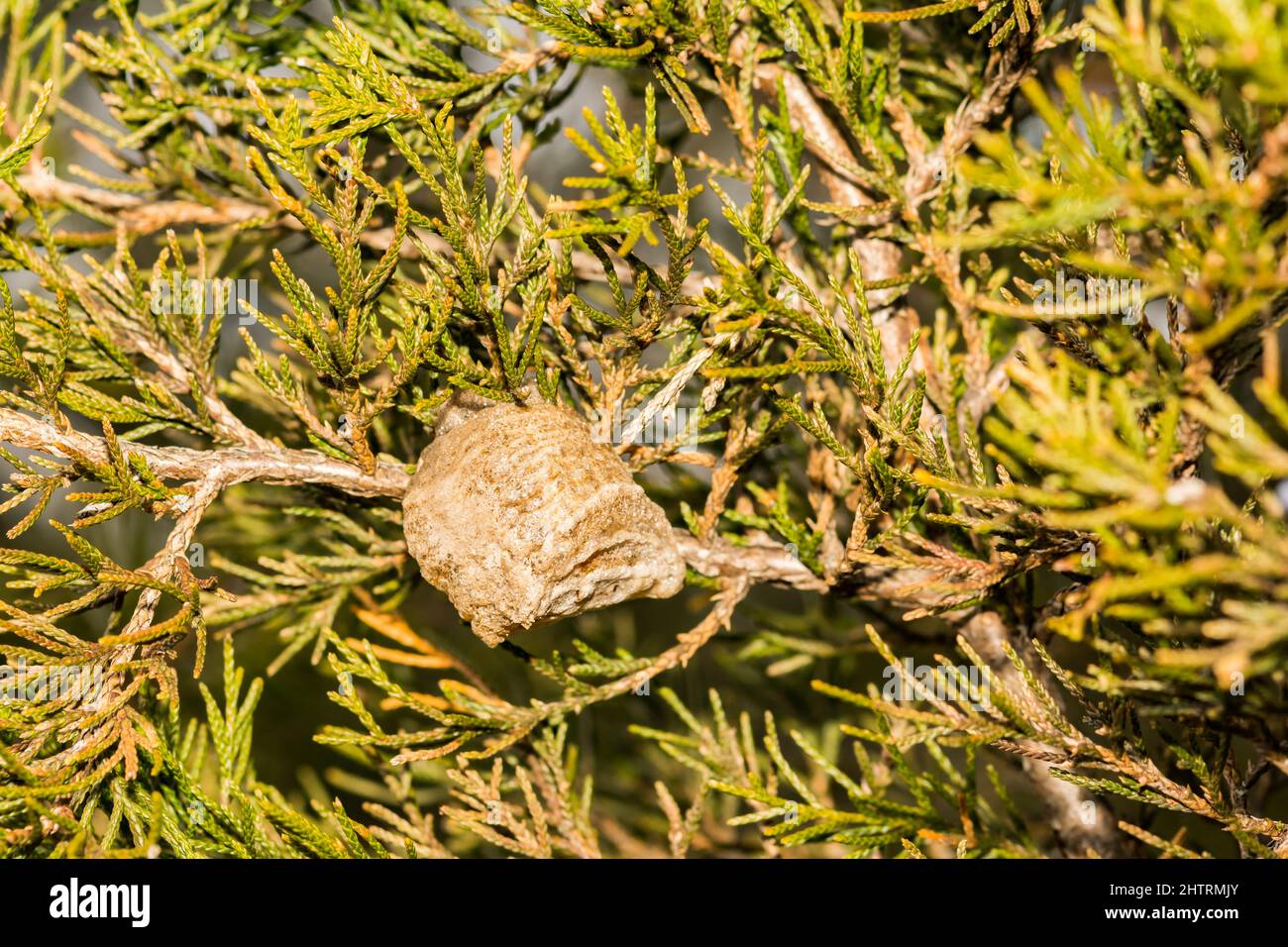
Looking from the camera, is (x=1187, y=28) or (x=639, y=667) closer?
(x=1187, y=28)

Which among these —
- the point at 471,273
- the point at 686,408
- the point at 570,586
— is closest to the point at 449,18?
the point at 471,273

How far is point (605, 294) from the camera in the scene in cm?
208

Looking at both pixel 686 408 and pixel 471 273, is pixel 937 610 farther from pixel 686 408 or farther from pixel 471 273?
pixel 471 273

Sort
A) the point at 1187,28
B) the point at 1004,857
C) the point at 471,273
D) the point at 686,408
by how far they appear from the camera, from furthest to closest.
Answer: the point at 686,408 → the point at 1004,857 → the point at 471,273 → the point at 1187,28

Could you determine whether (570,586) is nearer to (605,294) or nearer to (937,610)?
(937,610)

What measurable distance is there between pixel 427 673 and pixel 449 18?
222 centimetres

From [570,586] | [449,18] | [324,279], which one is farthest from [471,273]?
[324,279]

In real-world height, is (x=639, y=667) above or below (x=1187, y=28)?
below

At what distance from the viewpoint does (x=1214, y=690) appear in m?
1.08

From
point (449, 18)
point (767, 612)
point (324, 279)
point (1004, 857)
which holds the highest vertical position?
point (324, 279)
